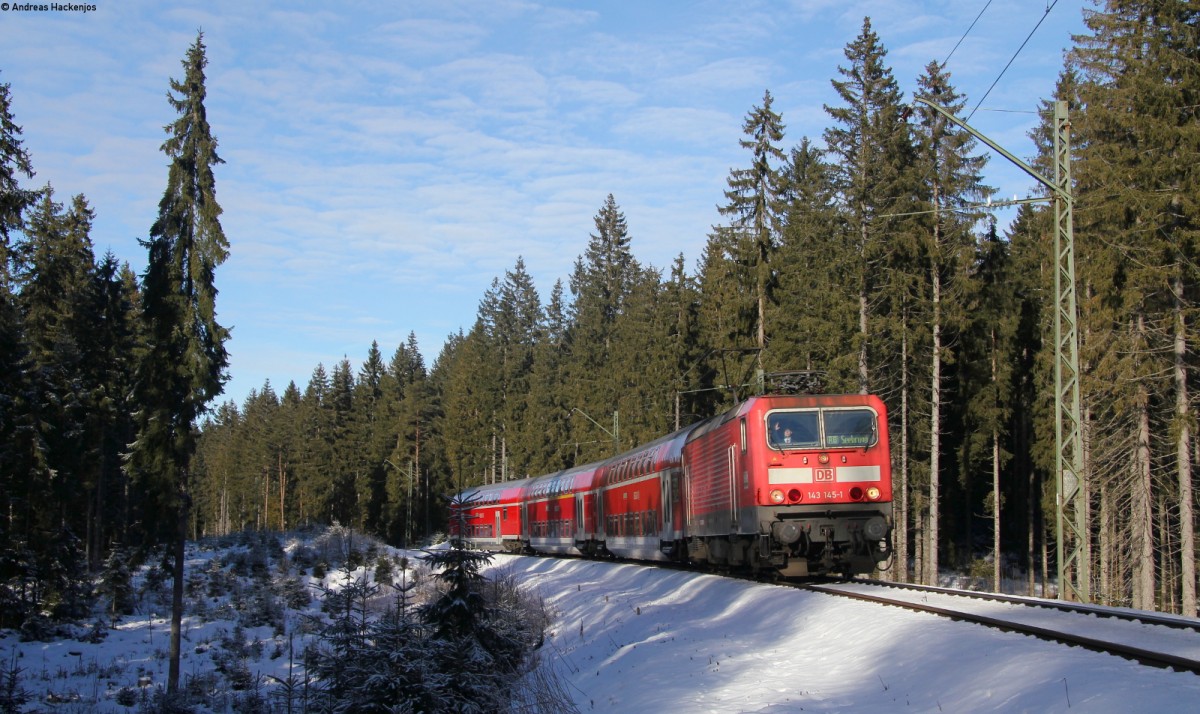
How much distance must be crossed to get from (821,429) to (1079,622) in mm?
6966

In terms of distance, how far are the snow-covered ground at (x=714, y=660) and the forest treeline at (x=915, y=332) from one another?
12.0ft

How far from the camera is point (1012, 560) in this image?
50406 millimetres

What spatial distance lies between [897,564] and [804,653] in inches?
1048

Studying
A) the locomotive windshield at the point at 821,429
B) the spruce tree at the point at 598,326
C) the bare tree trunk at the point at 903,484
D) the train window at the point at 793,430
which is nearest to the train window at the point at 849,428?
the locomotive windshield at the point at 821,429

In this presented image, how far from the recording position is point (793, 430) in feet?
55.1

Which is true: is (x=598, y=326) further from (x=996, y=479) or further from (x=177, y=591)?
(x=177, y=591)

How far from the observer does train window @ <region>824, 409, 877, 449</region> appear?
1686 centimetres

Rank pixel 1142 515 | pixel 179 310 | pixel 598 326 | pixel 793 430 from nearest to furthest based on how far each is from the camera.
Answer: pixel 793 430, pixel 1142 515, pixel 179 310, pixel 598 326

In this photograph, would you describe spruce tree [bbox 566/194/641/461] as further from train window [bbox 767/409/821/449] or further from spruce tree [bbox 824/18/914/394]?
train window [bbox 767/409/821/449]

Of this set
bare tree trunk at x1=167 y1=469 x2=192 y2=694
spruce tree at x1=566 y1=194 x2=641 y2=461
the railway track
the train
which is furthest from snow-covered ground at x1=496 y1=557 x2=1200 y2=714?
spruce tree at x1=566 y1=194 x2=641 y2=461

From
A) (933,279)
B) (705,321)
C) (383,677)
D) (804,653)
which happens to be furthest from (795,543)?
(705,321)

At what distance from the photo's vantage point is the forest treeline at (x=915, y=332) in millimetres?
22609

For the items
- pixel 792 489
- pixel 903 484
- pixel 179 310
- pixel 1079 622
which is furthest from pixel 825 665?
pixel 903 484

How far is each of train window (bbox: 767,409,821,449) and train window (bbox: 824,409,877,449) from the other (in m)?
0.23
